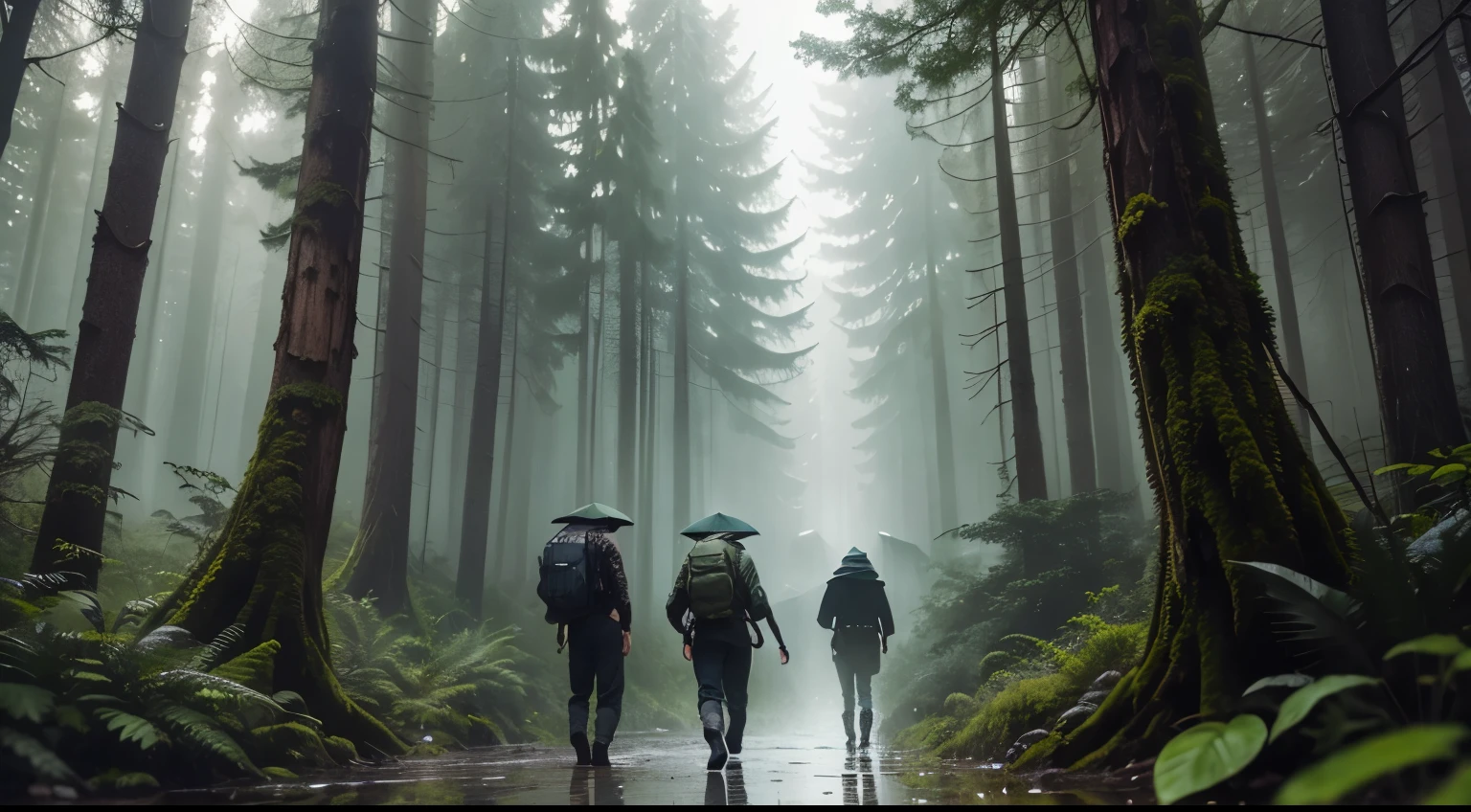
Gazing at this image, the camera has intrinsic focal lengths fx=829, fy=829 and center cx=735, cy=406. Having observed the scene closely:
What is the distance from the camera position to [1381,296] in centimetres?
711

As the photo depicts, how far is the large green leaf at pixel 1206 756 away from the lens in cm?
227

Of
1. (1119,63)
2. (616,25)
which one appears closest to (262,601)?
Answer: (1119,63)

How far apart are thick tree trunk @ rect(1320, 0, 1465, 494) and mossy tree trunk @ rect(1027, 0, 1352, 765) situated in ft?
10.5

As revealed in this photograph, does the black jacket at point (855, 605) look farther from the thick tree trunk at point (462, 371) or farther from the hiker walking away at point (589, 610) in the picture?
the thick tree trunk at point (462, 371)

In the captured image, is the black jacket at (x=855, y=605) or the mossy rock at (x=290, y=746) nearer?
the mossy rock at (x=290, y=746)

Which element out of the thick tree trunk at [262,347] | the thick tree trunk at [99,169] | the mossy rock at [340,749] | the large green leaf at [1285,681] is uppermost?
the thick tree trunk at [99,169]

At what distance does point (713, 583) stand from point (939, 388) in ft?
79.5

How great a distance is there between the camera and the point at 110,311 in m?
8.10

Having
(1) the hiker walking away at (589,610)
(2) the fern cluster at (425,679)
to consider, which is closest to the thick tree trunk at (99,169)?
(2) the fern cluster at (425,679)

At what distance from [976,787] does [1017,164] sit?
83.1ft

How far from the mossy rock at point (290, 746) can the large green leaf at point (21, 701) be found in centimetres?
152

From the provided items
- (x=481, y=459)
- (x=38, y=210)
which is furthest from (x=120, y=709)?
(x=38, y=210)

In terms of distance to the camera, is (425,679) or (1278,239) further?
(1278,239)

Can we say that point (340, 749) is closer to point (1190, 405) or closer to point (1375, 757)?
point (1190, 405)
